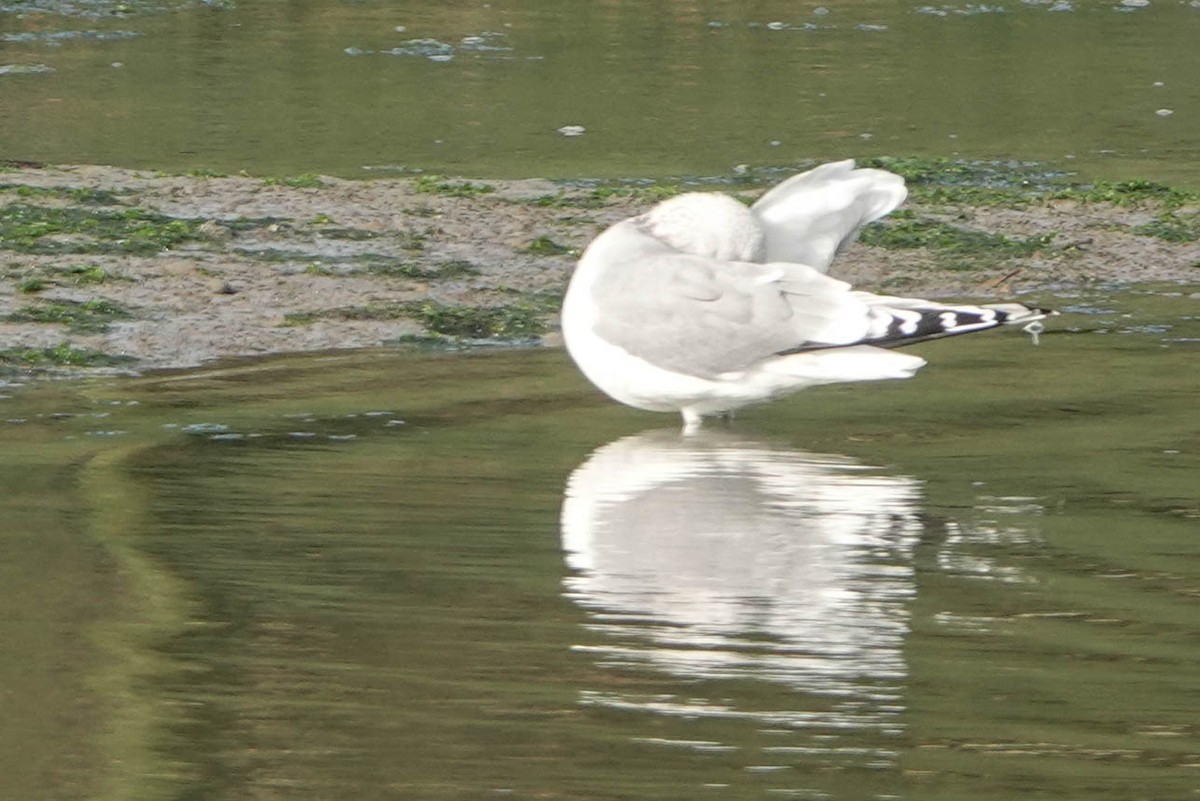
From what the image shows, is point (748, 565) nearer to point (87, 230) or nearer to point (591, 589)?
point (591, 589)

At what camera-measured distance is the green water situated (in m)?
10.4

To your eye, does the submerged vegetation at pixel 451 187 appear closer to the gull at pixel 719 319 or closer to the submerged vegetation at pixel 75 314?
the submerged vegetation at pixel 75 314

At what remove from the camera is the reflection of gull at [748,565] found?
11.3 ft

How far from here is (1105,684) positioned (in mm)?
3371

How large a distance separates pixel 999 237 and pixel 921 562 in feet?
14.7

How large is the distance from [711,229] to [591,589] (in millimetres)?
1853

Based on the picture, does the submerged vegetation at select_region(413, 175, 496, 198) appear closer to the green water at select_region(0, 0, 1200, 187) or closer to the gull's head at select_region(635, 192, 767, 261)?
the green water at select_region(0, 0, 1200, 187)

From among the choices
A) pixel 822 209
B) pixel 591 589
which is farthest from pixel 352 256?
pixel 591 589

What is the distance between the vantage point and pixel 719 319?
5387mm

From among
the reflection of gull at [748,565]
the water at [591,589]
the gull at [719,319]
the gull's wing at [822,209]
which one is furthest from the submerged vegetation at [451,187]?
the reflection of gull at [748,565]

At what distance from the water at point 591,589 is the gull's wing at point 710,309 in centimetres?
22

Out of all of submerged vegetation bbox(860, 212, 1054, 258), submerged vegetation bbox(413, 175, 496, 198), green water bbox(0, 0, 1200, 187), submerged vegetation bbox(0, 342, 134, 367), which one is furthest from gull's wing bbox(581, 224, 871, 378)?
green water bbox(0, 0, 1200, 187)

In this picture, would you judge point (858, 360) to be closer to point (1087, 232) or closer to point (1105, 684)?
point (1105, 684)

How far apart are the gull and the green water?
13.6 ft
